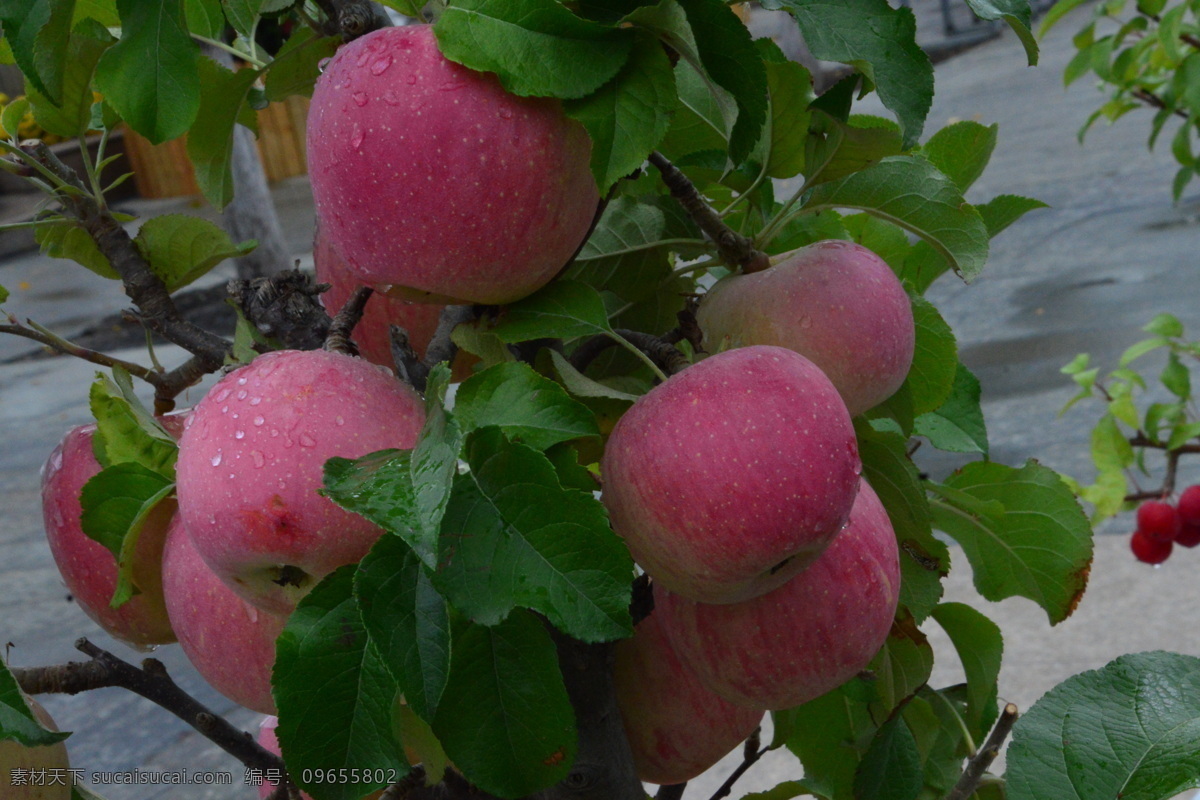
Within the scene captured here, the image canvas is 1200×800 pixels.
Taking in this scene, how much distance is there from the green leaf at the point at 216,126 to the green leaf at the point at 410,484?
0.78 ft

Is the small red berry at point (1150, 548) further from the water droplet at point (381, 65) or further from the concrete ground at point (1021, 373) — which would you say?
the water droplet at point (381, 65)

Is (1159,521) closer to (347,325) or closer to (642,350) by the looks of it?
(642,350)

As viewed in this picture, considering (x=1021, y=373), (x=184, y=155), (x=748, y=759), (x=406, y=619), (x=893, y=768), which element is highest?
(x=406, y=619)

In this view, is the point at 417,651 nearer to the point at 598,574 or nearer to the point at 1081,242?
the point at 598,574

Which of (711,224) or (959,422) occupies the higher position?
(711,224)

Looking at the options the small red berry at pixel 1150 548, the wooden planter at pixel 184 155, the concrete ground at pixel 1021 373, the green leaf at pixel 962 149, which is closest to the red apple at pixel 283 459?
the green leaf at pixel 962 149

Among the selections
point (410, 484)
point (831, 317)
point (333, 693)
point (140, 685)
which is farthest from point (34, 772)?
point (831, 317)

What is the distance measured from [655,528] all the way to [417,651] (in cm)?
11

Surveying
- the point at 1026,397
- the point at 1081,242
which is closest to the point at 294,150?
the point at 1081,242

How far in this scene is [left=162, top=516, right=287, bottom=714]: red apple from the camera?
55 centimetres

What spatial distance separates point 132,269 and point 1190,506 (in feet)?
4.79

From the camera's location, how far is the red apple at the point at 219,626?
1.80ft

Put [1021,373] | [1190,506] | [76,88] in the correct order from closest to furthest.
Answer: [76,88], [1190,506], [1021,373]

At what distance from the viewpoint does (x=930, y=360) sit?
0.66 metres
